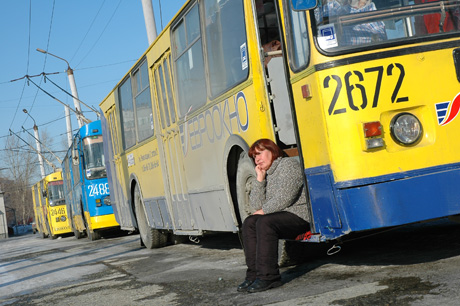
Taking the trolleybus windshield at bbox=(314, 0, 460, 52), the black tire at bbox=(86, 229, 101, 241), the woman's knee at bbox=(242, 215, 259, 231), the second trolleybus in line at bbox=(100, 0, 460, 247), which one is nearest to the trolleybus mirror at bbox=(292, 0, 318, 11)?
the second trolleybus in line at bbox=(100, 0, 460, 247)

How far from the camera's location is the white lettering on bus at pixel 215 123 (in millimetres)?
7328

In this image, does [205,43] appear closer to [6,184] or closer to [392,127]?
[392,127]

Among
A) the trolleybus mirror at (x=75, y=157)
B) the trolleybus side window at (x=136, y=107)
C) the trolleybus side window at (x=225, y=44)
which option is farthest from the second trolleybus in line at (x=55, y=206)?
the trolleybus side window at (x=225, y=44)

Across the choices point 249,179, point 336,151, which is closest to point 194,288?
point 249,179

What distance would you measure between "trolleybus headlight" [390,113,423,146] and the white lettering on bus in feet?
6.17

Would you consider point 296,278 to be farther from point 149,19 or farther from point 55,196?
point 55,196

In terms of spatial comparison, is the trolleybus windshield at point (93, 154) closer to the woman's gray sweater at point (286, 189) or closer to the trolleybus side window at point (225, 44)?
the trolleybus side window at point (225, 44)

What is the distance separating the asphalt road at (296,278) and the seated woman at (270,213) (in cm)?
17

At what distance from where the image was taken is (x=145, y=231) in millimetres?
13508

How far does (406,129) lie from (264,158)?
1341 mm

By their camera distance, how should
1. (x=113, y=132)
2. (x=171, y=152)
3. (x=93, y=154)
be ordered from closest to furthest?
(x=171, y=152) < (x=113, y=132) < (x=93, y=154)

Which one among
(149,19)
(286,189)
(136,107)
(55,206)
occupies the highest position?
(149,19)

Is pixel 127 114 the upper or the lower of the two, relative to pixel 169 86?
upper

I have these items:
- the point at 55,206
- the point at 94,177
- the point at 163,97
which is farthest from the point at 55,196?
the point at 163,97
